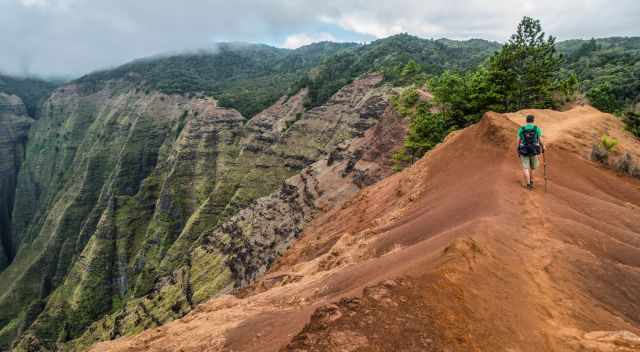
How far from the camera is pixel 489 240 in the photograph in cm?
830

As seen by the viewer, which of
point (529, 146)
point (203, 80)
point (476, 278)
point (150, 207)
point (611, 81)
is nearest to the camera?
point (476, 278)

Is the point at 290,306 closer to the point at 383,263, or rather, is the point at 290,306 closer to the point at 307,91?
the point at 383,263

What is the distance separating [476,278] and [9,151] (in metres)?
186

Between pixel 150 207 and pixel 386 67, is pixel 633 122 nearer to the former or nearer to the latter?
pixel 386 67

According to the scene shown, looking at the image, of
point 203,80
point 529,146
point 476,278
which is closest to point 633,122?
point 529,146

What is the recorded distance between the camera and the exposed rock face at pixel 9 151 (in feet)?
456

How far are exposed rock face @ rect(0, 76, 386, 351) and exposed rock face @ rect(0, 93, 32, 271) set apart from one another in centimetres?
1193

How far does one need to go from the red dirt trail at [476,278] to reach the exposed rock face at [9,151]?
158 metres

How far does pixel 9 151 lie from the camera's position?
14962 cm

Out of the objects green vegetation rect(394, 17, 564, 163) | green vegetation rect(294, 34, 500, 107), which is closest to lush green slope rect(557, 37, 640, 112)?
green vegetation rect(394, 17, 564, 163)

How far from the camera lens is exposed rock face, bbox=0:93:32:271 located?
139 m

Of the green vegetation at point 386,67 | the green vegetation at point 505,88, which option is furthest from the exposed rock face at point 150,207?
the green vegetation at point 505,88

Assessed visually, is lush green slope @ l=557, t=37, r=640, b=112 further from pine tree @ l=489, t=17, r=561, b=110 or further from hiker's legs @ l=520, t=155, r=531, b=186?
hiker's legs @ l=520, t=155, r=531, b=186

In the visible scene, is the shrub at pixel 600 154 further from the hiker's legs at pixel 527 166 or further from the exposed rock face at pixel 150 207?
the exposed rock face at pixel 150 207
